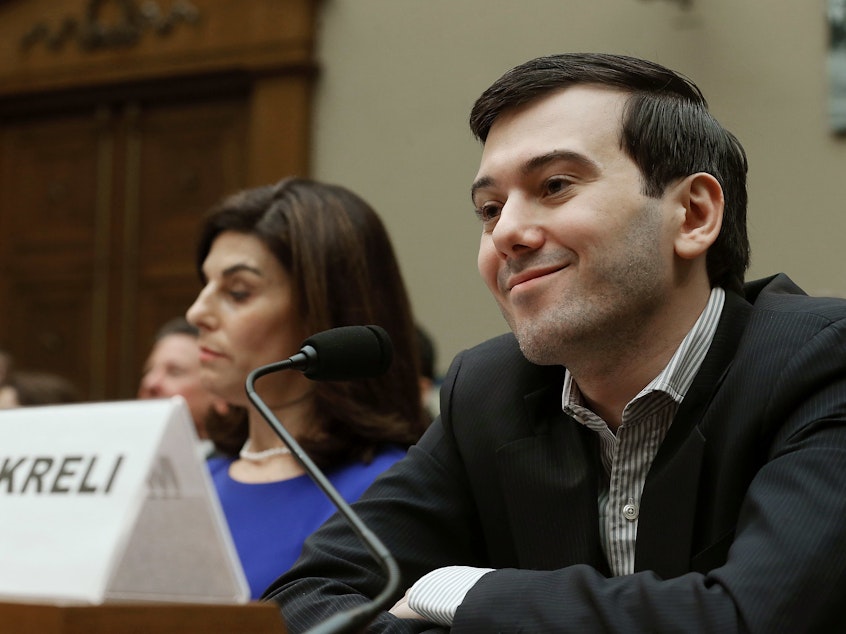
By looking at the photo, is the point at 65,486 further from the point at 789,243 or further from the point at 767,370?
the point at 789,243

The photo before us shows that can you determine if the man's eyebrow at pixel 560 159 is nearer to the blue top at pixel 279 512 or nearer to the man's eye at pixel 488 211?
the man's eye at pixel 488 211

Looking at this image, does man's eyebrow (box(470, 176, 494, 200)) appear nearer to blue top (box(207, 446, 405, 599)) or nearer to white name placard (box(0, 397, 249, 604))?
white name placard (box(0, 397, 249, 604))

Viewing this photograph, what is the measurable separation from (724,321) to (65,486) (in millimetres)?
875

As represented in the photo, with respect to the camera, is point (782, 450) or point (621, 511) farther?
point (621, 511)

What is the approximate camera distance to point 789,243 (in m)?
4.02

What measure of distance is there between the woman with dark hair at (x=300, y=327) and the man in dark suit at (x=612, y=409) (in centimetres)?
69

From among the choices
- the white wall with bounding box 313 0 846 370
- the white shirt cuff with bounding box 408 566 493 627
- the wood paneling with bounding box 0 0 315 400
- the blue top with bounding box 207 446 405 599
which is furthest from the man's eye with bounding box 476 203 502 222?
the wood paneling with bounding box 0 0 315 400

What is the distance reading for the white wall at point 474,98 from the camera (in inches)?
158

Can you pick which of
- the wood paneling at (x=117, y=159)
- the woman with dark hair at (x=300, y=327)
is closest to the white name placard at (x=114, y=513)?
the woman with dark hair at (x=300, y=327)

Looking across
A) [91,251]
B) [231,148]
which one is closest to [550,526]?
[231,148]

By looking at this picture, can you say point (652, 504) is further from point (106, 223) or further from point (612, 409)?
point (106, 223)

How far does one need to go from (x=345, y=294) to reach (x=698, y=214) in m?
1.02

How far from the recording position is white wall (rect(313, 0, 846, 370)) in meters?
4.02

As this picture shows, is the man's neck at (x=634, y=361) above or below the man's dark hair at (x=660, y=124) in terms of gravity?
below
